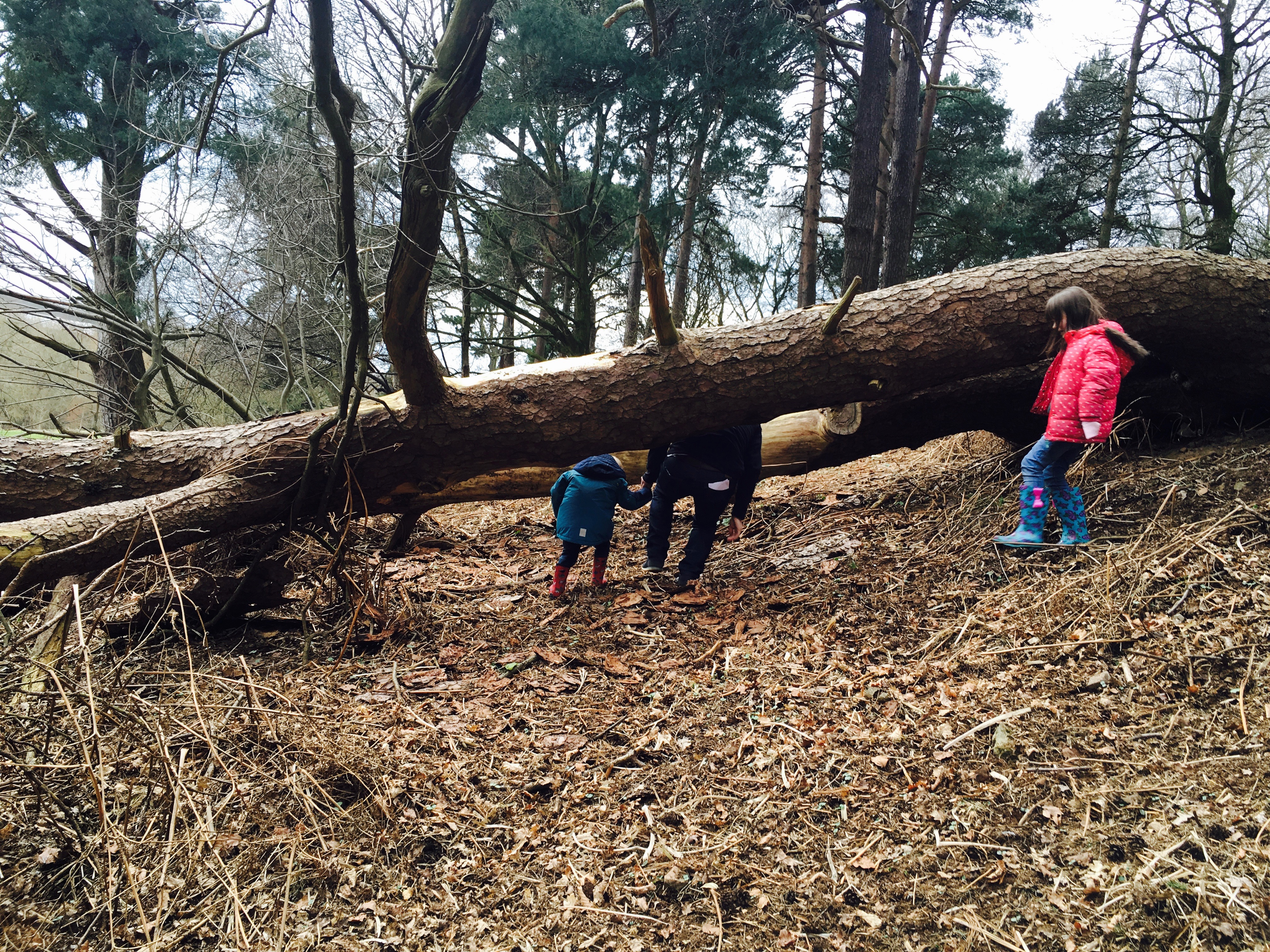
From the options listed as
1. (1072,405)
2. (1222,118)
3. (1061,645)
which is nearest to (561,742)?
(1061,645)

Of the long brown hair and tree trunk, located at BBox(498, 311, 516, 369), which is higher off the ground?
tree trunk, located at BBox(498, 311, 516, 369)

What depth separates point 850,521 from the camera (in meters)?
5.82

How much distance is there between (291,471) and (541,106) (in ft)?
26.1

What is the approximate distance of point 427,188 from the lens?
12.1ft

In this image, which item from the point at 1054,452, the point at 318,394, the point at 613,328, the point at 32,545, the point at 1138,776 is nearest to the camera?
the point at 1138,776

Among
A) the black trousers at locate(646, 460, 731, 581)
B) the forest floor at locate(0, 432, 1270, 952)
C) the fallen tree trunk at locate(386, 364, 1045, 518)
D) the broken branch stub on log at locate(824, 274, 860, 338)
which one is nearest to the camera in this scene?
the forest floor at locate(0, 432, 1270, 952)

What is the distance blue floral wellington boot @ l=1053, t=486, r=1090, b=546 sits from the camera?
13.9 feet

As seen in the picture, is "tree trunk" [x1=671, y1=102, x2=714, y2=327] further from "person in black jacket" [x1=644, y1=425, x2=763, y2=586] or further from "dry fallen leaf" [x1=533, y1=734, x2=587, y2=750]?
"dry fallen leaf" [x1=533, y1=734, x2=587, y2=750]

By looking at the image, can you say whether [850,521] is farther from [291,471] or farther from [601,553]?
[291,471]

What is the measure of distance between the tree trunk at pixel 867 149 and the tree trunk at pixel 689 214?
8.02 ft

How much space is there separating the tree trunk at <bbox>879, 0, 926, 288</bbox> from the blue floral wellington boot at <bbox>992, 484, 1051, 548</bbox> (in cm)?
461

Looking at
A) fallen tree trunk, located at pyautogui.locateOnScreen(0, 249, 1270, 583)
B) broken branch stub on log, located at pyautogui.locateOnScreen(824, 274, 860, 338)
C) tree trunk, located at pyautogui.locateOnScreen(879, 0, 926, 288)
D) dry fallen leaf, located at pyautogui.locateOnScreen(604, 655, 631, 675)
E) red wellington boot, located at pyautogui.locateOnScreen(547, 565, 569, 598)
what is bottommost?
dry fallen leaf, located at pyautogui.locateOnScreen(604, 655, 631, 675)

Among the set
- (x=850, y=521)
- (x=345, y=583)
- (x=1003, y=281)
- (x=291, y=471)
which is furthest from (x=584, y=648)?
(x=1003, y=281)

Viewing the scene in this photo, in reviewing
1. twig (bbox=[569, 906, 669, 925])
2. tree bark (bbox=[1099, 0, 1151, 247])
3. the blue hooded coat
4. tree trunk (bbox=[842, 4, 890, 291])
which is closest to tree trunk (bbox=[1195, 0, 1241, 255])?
tree bark (bbox=[1099, 0, 1151, 247])
